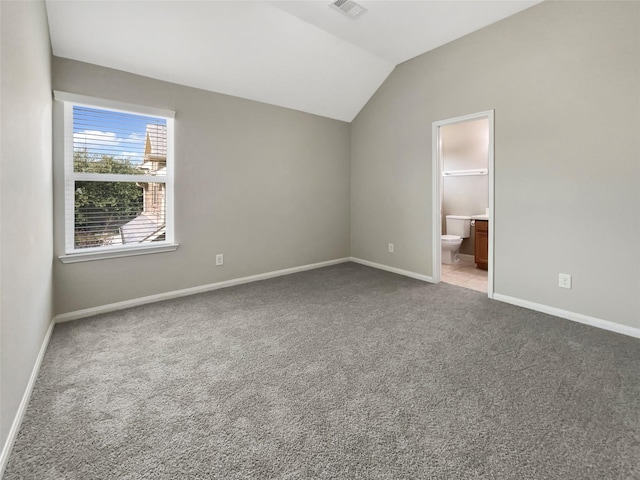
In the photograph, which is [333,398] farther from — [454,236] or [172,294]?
[454,236]

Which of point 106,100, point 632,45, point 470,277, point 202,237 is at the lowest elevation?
point 470,277

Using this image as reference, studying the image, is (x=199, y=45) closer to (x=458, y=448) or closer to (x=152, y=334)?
(x=152, y=334)

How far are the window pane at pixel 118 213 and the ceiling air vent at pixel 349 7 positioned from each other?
2.40 meters

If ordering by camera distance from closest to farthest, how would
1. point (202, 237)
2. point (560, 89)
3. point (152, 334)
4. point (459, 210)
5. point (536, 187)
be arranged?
point (152, 334) → point (560, 89) → point (536, 187) → point (202, 237) → point (459, 210)

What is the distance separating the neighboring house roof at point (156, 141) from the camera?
10.4 feet

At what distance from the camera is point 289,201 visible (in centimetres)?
428

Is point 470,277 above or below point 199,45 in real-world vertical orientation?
below

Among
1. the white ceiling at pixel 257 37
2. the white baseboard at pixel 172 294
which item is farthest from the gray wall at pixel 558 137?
the white baseboard at pixel 172 294

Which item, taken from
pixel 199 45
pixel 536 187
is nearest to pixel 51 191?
pixel 199 45

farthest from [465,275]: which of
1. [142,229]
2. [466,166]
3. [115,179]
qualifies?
[115,179]

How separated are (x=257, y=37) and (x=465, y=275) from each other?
12.4 feet

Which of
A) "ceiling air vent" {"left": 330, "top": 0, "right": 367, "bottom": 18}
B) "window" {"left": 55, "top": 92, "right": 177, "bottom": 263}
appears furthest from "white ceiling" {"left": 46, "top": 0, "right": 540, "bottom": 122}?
"window" {"left": 55, "top": 92, "right": 177, "bottom": 263}

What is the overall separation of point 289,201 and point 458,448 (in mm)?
3419

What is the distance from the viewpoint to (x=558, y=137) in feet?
8.89
